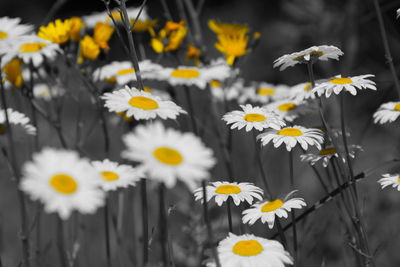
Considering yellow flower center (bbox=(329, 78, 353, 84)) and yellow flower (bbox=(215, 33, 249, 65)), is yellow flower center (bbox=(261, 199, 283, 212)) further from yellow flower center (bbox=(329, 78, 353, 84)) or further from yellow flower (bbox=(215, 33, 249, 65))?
yellow flower (bbox=(215, 33, 249, 65))

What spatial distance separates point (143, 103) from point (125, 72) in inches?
21.6

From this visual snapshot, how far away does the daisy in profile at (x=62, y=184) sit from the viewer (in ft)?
1.39

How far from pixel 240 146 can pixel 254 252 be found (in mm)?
1558

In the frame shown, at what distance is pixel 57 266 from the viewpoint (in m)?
1.75

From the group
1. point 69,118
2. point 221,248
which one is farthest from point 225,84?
point 69,118

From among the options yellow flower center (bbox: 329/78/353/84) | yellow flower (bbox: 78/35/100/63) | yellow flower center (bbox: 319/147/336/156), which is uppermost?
yellow flower (bbox: 78/35/100/63)

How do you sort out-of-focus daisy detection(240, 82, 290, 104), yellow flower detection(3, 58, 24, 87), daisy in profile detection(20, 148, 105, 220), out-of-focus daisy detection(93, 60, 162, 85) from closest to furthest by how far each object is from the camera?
daisy in profile detection(20, 148, 105, 220) → yellow flower detection(3, 58, 24, 87) → out-of-focus daisy detection(93, 60, 162, 85) → out-of-focus daisy detection(240, 82, 290, 104)

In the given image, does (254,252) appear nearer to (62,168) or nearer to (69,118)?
(62,168)

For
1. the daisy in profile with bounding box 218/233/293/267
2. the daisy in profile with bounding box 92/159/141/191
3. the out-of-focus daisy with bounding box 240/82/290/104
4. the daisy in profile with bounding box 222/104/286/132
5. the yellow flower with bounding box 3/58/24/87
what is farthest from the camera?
the out-of-focus daisy with bounding box 240/82/290/104

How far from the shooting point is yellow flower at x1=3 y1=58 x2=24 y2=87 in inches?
39.9

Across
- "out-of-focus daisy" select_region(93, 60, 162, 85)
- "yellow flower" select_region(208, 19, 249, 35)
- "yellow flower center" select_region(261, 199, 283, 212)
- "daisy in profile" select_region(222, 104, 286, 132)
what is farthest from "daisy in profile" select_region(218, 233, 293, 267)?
"yellow flower" select_region(208, 19, 249, 35)

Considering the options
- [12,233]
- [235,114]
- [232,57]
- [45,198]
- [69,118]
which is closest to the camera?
[45,198]

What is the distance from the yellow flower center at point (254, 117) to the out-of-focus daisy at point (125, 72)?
0.34 metres

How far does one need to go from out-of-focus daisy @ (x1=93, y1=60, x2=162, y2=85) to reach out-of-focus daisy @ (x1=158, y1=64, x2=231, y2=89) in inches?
1.2
